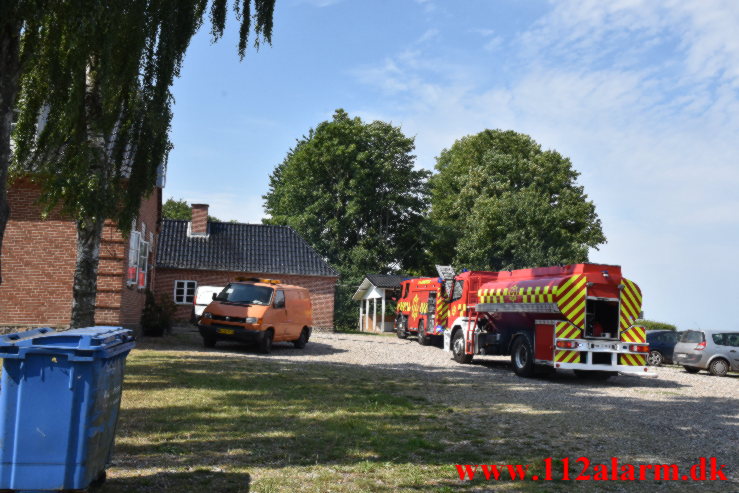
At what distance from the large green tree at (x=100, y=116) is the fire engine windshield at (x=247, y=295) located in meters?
8.59

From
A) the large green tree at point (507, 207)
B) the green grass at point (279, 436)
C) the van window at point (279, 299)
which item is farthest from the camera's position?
the large green tree at point (507, 207)

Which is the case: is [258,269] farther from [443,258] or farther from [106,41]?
[106,41]

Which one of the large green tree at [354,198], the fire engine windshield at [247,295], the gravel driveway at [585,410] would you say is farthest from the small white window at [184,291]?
the gravel driveway at [585,410]

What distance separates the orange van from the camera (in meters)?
19.0

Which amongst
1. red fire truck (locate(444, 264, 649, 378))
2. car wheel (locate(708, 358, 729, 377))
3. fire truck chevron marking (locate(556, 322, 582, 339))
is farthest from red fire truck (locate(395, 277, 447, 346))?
car wheel (locate(708, 358, 729, 377))

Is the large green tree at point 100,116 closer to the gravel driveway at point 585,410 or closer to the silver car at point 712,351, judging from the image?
the gravel driveway at point 585,410

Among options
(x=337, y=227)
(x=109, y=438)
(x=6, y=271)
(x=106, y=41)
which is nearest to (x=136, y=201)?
(x=106, y=41)

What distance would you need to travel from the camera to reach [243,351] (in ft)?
64.4

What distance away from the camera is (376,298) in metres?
46.2

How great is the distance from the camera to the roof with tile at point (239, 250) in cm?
3828

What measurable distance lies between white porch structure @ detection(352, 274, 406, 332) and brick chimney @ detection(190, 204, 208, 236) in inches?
436

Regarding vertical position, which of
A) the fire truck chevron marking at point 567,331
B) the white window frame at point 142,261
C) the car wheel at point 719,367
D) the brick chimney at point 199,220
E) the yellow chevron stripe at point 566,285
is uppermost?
the brick chimney at point 199,220

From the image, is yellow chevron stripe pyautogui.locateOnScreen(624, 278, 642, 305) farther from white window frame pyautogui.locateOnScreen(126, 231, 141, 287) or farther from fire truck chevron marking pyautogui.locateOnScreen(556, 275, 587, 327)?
white window frame pyautogui.locateOnScreen(126, 231, 141, 287)

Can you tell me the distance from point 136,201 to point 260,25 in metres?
3.70
